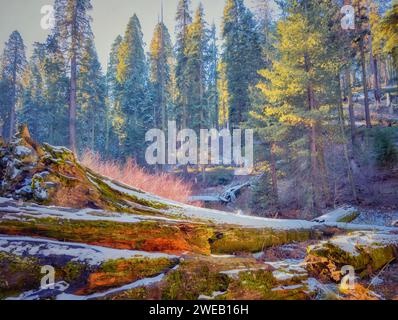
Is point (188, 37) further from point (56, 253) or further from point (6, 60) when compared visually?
point (56, 253)

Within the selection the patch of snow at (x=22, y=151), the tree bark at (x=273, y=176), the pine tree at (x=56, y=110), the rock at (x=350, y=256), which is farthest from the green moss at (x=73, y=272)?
the pine tree at (x=56, y=110)

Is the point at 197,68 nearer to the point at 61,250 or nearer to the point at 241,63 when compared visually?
the point at 241,63

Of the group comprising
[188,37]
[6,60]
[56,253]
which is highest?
[188,37]

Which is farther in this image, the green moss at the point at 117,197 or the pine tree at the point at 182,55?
the pine tree at the point at 182,55

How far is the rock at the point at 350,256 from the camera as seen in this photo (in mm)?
4023

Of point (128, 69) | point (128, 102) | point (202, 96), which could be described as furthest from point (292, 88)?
point (128, 69)

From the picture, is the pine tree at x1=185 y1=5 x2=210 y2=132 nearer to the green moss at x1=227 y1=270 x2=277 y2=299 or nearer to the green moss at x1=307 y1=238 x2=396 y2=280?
the green moss at x1=307 y1=238 x2=396 y2=280

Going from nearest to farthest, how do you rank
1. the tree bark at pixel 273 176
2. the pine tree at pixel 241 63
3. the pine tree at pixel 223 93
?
1. the tree bark at pixel 273 176
2. the pine tree at pixel 241 63
3. the pine tree at pixel 223 93

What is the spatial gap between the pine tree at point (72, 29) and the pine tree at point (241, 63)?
1422 centimetres

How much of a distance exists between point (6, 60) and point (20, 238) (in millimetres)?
34227

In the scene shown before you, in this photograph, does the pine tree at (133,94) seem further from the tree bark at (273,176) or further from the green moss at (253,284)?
the green moss at (253,284)

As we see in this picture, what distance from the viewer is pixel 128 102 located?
31.5 meters

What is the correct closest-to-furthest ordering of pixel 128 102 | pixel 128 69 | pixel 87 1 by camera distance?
pixel 87 1, pixel 128 102, pixel 128 69

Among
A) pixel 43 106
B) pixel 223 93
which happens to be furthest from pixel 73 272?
pixel 223 93
